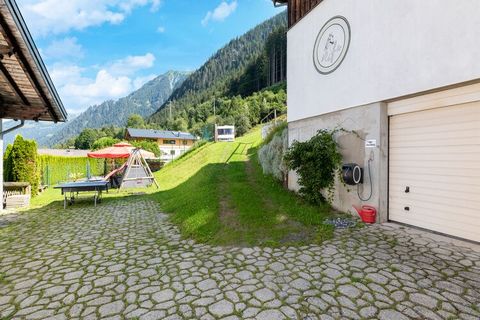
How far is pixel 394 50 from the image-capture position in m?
5.05

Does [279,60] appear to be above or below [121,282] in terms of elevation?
above

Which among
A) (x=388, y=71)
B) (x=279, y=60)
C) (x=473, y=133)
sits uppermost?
(x=279, y=60)

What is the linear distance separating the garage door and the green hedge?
1805cm

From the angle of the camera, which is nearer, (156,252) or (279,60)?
(156,252)

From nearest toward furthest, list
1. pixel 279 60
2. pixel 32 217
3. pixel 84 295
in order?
pixel 84 295
pixel 32 217
pixel 279 60

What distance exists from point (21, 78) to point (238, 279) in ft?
22.5

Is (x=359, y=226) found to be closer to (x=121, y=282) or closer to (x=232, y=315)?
(x=232, y=315)

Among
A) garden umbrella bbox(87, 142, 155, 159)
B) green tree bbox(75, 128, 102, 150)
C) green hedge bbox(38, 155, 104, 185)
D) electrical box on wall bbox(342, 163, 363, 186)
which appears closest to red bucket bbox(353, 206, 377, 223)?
electrical box on wall bbox(342, 163, 363, 186)

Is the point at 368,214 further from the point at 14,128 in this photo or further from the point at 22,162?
the point at 22,162

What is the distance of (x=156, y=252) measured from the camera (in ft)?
14.6

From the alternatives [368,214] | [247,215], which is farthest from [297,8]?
[247,215]

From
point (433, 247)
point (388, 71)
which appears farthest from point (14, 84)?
point (433, 247)

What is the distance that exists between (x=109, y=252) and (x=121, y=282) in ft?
4.42

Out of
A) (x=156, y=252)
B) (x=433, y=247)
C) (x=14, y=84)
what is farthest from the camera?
(x=14, y=84)
